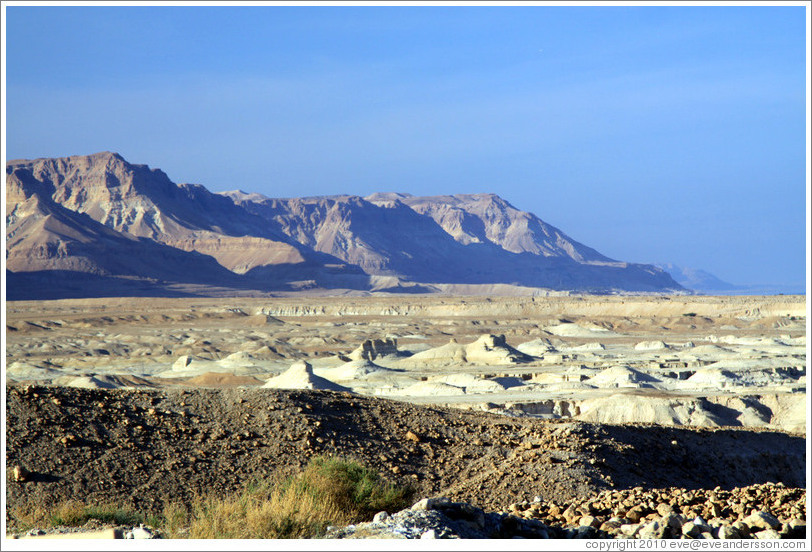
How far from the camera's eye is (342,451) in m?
14.1

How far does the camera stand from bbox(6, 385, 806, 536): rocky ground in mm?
12219

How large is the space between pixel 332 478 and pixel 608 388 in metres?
29.3

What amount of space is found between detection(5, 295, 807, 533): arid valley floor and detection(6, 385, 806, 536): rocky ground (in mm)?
34

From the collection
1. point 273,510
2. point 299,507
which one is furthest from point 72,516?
point 273,510

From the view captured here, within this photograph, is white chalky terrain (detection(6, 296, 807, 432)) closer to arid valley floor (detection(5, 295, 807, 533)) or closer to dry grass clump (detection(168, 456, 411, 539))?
arid valley floor (detection(5, 295, 807, 533))

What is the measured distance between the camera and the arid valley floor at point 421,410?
12852 mm

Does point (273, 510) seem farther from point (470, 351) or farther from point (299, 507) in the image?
point (470, 351)

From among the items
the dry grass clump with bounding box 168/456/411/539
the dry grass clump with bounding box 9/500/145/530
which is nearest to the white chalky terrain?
the dry grass clump with bounding box 168/456/411/539

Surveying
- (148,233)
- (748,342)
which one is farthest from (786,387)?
(148,233)

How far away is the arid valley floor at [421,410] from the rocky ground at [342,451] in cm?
3

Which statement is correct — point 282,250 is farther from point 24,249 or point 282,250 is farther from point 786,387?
point 786,387

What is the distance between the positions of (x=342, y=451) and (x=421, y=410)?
256cm

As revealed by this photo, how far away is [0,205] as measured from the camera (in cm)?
775

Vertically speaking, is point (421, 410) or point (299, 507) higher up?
point (299, 507)
